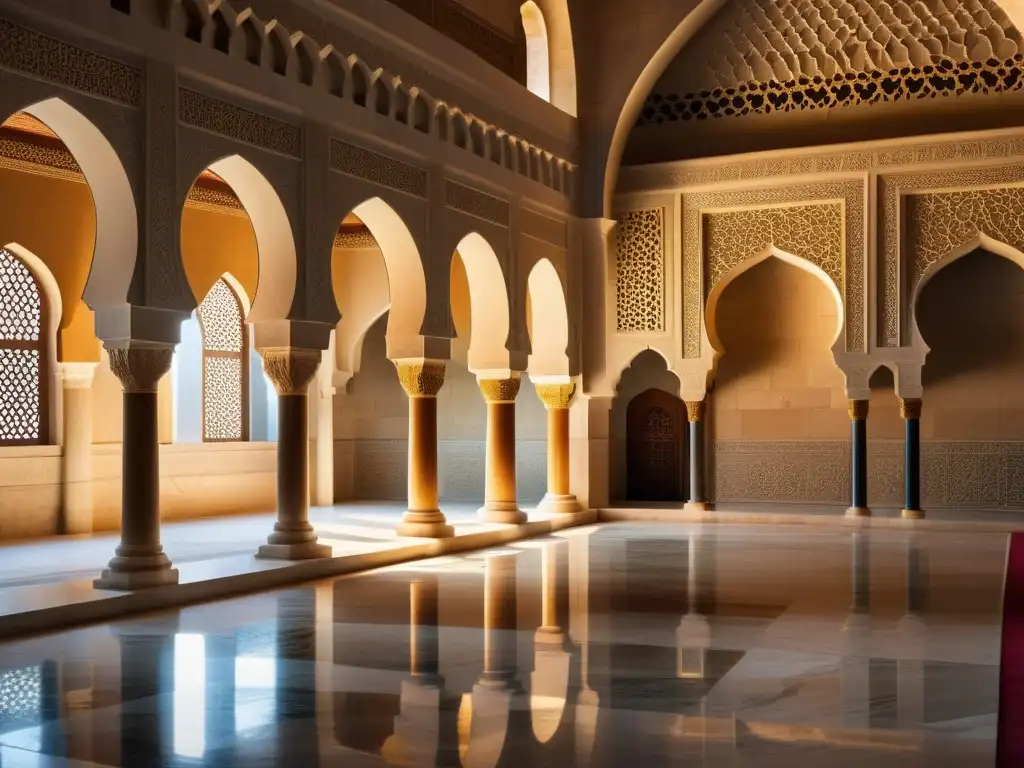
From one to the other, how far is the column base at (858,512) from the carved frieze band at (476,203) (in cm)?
454

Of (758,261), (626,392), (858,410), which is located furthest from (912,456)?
(626,392)

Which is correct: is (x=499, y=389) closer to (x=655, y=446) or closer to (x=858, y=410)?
(x=655, y=446)

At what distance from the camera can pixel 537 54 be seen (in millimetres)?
12953

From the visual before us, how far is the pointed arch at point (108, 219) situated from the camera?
7.06 m

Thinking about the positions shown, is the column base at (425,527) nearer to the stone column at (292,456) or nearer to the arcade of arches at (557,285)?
the arcade of arches at (557,285)

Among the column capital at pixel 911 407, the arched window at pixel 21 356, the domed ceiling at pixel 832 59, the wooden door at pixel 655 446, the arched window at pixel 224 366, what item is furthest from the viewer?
the wooden door at pixel 655 446

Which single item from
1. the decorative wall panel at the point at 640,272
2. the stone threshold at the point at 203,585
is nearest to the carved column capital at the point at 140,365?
the stone threshold at the point at 203,585

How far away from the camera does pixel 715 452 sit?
14391 mm

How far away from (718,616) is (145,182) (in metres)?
4.13

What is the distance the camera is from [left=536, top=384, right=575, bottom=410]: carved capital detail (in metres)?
12.9

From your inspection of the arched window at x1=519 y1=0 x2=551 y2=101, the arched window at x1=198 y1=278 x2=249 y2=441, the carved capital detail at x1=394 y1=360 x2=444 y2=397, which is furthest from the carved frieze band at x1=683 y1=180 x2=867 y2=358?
the arched window at x1=198 y1=278 x2=249 y2=441

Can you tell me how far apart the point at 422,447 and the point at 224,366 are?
425cm

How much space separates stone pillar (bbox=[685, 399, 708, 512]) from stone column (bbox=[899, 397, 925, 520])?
208 cm

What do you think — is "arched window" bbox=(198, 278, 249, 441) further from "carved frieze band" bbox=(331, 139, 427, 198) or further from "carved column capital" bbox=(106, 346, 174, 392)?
"carved column capital" bbox=(106, 346, 174, 392)
